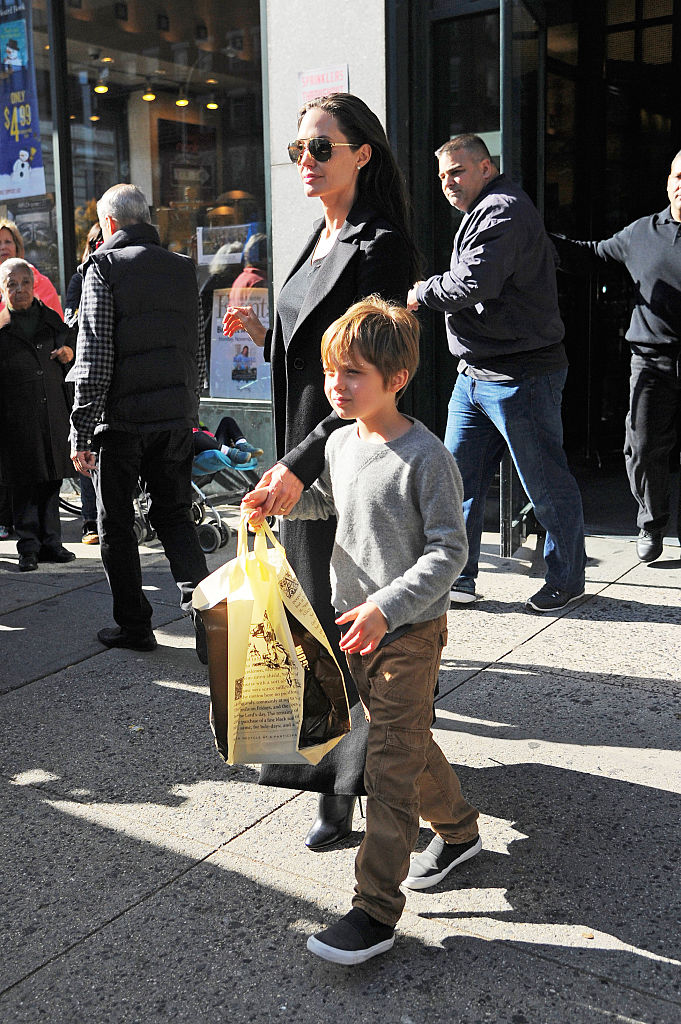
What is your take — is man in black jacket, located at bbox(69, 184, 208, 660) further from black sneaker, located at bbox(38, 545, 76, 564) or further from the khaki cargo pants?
the khaki cargo pants

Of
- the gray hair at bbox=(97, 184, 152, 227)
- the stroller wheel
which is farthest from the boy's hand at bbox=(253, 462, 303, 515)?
the stroller wheel

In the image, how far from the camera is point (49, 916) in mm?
2973

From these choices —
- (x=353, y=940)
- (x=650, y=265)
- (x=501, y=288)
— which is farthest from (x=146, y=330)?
(x=353, y=940)

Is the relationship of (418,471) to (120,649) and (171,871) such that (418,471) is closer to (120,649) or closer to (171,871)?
(171,871)

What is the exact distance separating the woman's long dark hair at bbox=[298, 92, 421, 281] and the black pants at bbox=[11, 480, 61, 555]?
173 inches

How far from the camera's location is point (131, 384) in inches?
195

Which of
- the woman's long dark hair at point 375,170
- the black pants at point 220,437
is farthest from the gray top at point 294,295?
the black pants at point 220,437

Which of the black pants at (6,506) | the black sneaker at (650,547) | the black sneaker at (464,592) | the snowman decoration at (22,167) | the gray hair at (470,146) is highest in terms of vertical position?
the snowman decoration at (22,167)

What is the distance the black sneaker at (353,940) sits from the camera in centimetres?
266

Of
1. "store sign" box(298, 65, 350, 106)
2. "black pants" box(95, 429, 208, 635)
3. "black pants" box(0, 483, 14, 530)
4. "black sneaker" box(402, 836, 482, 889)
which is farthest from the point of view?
"black pants" box(0, 483, 14, 530)

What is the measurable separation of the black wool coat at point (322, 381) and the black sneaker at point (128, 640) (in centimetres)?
197

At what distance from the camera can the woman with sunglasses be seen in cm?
313

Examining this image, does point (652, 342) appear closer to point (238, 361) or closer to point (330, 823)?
point (238, 361)

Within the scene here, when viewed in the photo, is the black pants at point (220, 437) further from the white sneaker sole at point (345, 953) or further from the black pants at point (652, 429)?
the white sneaker sole at point (345, 953)
